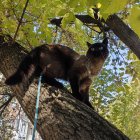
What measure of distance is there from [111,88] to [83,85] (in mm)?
1804

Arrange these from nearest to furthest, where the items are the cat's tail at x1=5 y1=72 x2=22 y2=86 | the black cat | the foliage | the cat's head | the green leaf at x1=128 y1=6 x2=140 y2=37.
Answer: the green leaf at x1=128 y1=6 x2=140 y2=37, the foliage, the cat's tail at x1=5 y1=72 x2=22 y2=86, the black cat, the cat's head

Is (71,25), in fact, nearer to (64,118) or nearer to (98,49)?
(98,49)

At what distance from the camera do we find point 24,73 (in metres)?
3.38

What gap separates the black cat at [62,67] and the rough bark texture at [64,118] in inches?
7.3

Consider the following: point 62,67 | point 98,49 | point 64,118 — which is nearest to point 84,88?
point 62,67

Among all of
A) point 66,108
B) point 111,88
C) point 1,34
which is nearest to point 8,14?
point 1,34

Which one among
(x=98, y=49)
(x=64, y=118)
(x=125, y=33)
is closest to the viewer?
(x=64, y=118)

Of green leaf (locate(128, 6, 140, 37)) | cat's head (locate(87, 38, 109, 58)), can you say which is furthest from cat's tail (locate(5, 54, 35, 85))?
green leaf (locate(128, 6, 140, 37))

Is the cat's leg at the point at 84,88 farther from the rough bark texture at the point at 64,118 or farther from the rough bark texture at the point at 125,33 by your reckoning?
the rough bark texture at the point at 64,118

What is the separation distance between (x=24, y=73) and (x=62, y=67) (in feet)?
2.19

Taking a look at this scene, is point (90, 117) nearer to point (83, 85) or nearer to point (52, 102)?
point (52, 102)

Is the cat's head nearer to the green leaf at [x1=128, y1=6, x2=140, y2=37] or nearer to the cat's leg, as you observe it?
the cat's leg

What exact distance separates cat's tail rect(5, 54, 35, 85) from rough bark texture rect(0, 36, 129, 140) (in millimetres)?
65

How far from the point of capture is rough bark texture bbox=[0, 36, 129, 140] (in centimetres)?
250
